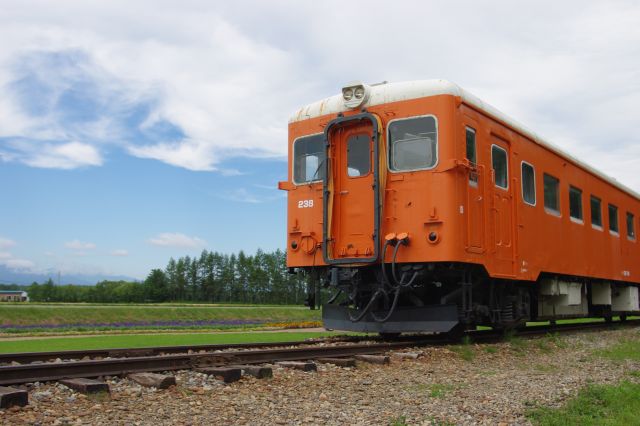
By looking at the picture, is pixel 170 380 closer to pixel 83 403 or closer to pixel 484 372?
pixel 83 403

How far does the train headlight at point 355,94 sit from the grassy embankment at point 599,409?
212 inches

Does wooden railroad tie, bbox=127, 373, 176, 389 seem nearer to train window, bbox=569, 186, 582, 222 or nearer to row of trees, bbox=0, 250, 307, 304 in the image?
train window, bbox=569, 186, 582, 222

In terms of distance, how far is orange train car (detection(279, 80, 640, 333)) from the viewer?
9.11 metres

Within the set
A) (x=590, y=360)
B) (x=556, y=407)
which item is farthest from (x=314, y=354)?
(x=590, y=360)

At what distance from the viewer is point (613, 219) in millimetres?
16641

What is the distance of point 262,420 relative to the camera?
448 centimetres

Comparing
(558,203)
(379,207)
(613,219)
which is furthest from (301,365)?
(613,219)

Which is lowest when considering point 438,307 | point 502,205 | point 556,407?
point 556,407

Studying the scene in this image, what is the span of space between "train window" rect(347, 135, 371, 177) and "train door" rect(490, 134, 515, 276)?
2.05 metres

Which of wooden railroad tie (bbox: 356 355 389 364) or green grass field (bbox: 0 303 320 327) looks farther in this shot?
green grass field (bbox: 0 303 320 327)

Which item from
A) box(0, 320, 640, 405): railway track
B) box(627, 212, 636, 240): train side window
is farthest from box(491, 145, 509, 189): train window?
box(627, 212, 636, 240): train side window

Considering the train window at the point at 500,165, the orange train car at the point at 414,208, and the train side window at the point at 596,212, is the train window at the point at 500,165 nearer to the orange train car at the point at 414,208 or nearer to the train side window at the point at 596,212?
the orange train car at the point at 414,208

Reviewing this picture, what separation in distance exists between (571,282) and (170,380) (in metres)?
10.7

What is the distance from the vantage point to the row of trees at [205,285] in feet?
223
